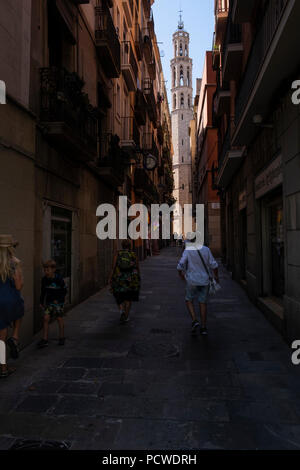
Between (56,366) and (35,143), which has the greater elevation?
(35,143)

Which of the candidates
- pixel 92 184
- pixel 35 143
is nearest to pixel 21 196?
pixel 35 143

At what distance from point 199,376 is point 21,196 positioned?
3.70 meters

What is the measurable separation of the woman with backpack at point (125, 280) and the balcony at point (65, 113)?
234 centimetres

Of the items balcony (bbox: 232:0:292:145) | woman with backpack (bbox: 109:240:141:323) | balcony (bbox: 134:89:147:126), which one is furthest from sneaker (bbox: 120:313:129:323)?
balcony (bbox: 134:89:147:126)

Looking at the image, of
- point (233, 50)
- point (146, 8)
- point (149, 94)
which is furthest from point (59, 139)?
point (146, 8)

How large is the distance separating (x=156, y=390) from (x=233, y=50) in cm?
1030

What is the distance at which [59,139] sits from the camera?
24.5ft

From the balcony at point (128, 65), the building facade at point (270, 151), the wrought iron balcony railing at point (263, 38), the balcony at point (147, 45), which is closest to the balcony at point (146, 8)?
the balcony at point (147, 45)

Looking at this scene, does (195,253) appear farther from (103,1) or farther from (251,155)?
(103,1)

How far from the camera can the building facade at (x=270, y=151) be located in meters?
5.64

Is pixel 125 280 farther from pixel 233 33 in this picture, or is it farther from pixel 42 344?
pixel 233 33

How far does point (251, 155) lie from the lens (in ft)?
32.6

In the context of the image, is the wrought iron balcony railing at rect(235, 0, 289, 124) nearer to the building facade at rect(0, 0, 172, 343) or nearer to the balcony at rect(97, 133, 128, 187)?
the building facade at rect(0, 0, 172, 343)

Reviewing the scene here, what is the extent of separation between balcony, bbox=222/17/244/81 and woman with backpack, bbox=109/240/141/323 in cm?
726
